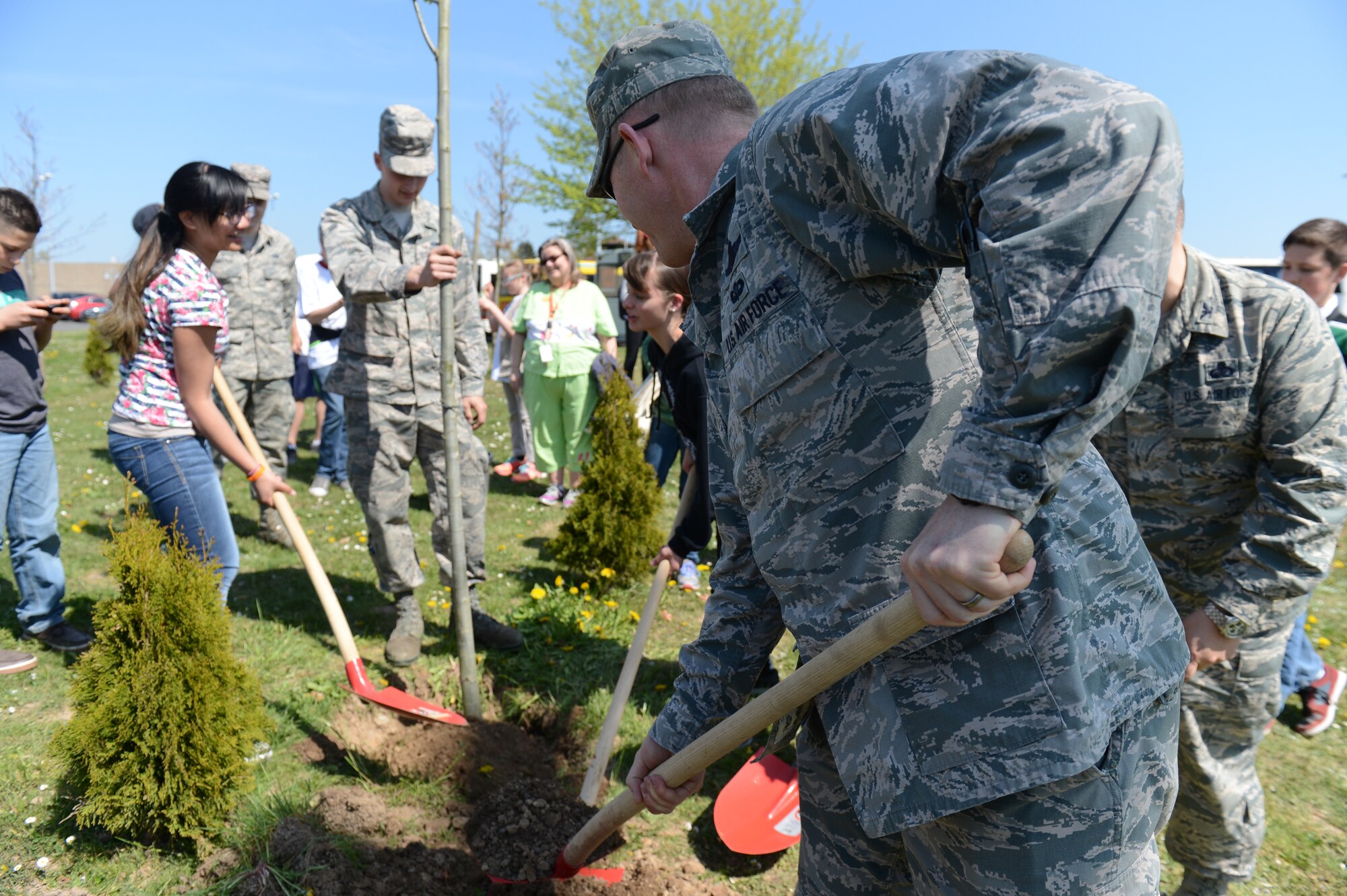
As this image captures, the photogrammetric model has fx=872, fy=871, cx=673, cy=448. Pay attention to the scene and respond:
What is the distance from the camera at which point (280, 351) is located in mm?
6781

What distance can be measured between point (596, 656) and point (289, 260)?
14.8ft

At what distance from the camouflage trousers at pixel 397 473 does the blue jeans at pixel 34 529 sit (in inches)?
58.7

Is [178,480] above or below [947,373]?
below

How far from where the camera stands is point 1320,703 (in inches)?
171

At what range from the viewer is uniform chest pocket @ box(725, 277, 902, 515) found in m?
1.40

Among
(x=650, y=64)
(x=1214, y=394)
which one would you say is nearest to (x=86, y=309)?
(x=650, y=64)

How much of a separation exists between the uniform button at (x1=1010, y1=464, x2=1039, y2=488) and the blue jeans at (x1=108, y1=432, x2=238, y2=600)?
3685 mm

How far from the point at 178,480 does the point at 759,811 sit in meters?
2.89

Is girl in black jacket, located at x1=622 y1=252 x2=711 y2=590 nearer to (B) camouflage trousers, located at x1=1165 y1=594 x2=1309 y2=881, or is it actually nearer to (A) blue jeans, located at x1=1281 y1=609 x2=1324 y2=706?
(B) camouflage trousers, located at x1=1165 y1=594 x2=1309 y2=881

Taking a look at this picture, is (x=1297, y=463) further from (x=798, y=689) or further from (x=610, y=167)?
(x=610, y=167)

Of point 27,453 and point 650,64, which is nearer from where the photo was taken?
point 650,64

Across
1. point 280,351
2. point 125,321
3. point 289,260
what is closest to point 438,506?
point 125,321

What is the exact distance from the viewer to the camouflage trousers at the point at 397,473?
4566mm

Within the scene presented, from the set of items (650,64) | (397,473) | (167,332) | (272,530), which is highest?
(650,64)
